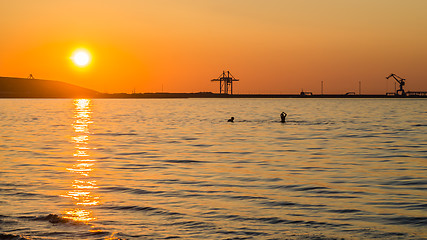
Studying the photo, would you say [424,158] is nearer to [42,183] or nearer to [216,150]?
[216,150]

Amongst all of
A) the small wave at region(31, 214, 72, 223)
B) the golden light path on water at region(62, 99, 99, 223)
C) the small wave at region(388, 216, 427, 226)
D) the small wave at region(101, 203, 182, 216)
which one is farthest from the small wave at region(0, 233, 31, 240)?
the small wave at region(388, 216, 427, 226)

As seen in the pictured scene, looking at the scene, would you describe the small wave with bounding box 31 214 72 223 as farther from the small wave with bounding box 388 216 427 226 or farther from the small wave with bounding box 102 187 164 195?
the small wave with bounding box 388 216 427 226

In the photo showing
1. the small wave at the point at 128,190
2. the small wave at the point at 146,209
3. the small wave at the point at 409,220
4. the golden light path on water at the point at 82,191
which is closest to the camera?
the small wave at the point at 409,220

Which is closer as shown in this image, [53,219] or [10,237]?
[10,237]

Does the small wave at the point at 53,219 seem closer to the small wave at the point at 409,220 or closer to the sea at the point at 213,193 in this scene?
the sea at the point at 213,193

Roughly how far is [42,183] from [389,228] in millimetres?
13892

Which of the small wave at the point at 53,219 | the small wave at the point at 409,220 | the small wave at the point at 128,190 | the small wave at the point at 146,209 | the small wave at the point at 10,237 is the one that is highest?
the small wave at the point at 10,237

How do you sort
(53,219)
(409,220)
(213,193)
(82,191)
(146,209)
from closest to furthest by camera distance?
(53,219) → (409,220) → (146,209) → (213,193) → (82,191)

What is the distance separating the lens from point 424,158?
33.4 metres

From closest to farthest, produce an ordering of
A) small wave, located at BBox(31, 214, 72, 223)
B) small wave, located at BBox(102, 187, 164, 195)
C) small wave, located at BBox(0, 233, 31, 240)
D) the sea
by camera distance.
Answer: small wave, located at BBox(0, 233, 31, 240) → the sea → small wave, located at BBox(31, 214, 72, 223) → small wave, located at BBox(102, 187, 164, 195)

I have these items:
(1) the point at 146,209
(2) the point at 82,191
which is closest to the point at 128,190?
(2) the point at 82,191

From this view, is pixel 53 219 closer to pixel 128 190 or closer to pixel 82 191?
pixel 82 191

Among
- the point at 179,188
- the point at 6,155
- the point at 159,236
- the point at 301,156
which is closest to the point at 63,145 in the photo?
the point at 6,155

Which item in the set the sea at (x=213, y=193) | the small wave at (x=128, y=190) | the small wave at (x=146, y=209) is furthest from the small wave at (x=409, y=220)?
the small wave at (x=128, y=190)
